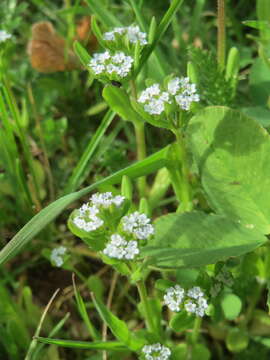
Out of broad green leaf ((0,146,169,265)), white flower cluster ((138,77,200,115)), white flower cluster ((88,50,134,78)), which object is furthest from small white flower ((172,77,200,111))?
broad green leaf ((0,146,169,265))

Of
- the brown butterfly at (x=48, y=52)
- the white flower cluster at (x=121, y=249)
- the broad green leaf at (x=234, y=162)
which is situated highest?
the brown butterfly at (x=48, y=52)

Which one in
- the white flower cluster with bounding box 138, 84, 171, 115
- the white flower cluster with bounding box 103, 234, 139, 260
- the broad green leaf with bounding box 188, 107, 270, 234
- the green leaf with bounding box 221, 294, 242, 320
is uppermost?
the white flower cluster with bounding box 138, 84, 171, 115

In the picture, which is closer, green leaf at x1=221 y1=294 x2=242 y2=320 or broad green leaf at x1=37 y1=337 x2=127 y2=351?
broad green leaf at x1=37 y1=337 x2=127 y2=351

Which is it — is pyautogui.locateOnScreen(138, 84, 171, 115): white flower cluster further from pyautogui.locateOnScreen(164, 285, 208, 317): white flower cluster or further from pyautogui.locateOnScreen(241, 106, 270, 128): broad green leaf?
pyautogui.locateOnScreen(164, 285, 208, 317): white flower cluster

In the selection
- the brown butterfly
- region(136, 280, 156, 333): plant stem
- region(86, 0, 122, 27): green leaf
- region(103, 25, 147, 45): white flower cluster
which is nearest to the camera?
region(136, 280, 156, 333): plant stem

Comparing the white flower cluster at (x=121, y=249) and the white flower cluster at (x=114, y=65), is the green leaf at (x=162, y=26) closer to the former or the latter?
the white flower cluster at (x=114, y=65)

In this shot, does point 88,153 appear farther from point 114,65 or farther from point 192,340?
point 192,340

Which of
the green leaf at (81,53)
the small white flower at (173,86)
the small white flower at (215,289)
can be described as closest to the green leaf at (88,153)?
the green leaf at (81,53)
